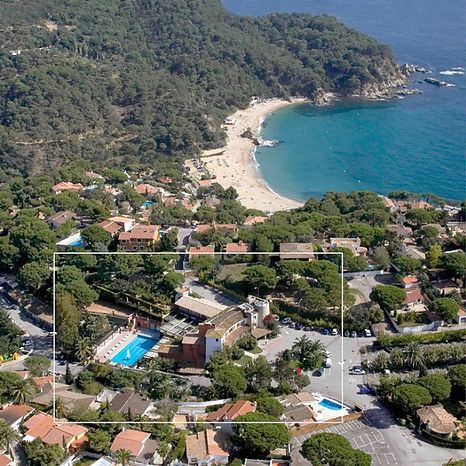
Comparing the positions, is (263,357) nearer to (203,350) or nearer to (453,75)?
(203,350)

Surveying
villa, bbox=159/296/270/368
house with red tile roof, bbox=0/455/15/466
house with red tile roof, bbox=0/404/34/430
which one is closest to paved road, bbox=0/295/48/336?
villa, bbox=159/296/270/368

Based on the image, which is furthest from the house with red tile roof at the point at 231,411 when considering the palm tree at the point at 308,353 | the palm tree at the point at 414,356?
the palm tree at the point at 414,356

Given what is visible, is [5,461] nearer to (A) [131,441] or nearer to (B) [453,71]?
(A) [131,441]

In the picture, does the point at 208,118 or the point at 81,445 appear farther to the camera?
the point at 208,118

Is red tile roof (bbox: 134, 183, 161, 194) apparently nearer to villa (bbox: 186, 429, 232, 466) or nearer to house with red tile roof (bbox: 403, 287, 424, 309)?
house with red tile roof (bbox: 403, 287, 424, 309)

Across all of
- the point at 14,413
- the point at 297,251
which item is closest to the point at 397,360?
the point at 297,251

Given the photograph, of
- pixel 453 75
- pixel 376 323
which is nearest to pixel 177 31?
pixel 453 75
